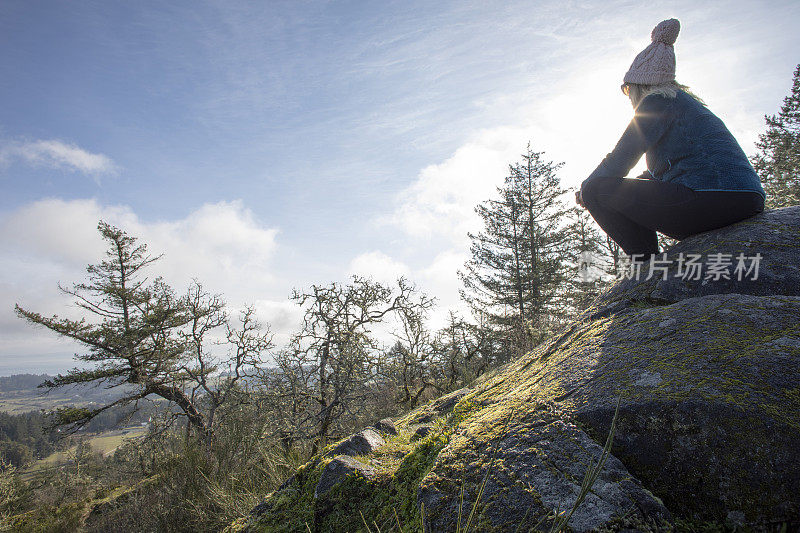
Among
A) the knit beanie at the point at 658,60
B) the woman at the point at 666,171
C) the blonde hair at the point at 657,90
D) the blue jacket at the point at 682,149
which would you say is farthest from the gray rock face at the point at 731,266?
the knit beanie at the point at 658,60

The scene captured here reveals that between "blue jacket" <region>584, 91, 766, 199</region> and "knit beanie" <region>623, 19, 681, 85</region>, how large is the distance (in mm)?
290

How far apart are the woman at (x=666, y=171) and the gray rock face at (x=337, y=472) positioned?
101 inches

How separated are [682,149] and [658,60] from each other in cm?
81

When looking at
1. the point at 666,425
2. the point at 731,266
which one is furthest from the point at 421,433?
the point at 731,266

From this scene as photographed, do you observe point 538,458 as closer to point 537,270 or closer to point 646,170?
point 646,170

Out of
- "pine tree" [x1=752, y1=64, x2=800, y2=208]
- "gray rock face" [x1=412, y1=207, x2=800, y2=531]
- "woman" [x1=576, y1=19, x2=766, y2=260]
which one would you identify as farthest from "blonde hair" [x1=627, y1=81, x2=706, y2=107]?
"pine tree" [x1=752, y1=64, x2=800, y2=208]

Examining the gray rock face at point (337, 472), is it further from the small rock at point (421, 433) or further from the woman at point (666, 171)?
the woman at point (666, 171)

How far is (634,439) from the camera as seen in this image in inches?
50.0

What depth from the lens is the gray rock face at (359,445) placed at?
2027 millimetres

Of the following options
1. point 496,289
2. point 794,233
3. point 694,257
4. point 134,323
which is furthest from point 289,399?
point 496,289

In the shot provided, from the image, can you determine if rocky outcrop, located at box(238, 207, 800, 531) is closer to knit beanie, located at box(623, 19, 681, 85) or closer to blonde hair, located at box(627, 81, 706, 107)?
blonde hair, located at box(627, 81, 706, 107)

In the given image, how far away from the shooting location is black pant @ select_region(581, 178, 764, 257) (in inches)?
95.9

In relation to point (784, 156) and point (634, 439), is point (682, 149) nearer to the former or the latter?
point (634, 439)

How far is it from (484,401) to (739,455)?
1.20 m
